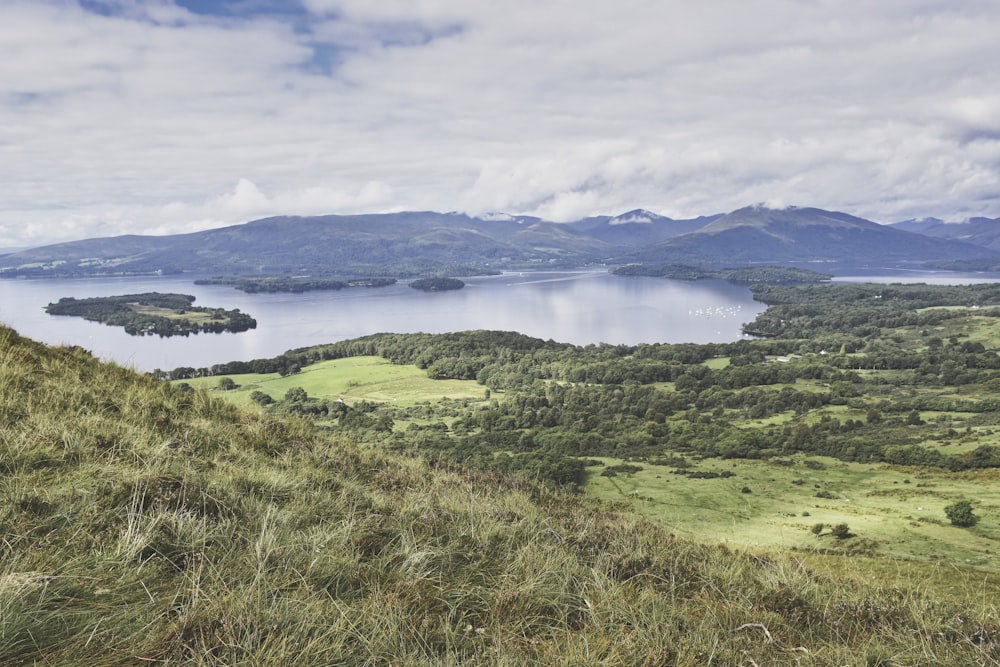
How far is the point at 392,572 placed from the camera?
11.4 feet

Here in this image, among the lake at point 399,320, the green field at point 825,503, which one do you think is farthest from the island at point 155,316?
the green field at point 825,503

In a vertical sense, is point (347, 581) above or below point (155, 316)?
above

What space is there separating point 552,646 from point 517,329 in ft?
435

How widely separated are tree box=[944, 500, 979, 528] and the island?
12757 cm

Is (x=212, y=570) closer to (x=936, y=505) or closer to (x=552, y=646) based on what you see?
(x=552, y=646)

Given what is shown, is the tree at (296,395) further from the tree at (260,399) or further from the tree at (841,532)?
the tree at (841,532)

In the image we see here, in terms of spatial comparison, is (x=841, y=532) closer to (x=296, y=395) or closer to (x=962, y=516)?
(x=962, y=516)

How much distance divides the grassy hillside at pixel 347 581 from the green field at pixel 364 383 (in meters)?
67.5

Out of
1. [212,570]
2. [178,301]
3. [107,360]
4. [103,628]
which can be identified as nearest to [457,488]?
[212,570]

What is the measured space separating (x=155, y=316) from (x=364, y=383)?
2961 inches

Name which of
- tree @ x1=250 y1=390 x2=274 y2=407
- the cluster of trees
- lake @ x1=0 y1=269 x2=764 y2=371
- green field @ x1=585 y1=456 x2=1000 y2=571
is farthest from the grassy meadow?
lake @ x1=0 y1=269 x2=764 y2=371

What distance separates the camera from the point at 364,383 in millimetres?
84375

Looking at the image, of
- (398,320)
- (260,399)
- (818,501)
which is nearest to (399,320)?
(398,320)

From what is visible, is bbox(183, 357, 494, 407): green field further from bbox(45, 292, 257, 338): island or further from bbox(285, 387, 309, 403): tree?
bbox(45, 292, 257, 338): island
